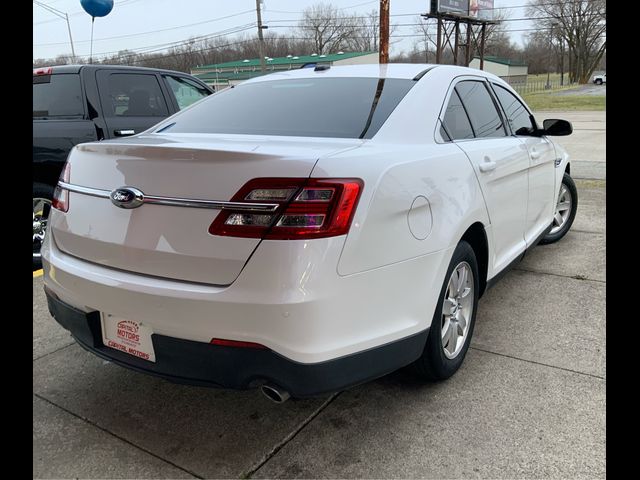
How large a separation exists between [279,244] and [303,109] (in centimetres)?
115

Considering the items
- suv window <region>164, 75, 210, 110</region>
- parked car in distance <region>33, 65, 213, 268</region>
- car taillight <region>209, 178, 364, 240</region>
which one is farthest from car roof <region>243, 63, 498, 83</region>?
suv window <region>164, 75, 210, 110</region>

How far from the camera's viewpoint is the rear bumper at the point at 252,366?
2.00m

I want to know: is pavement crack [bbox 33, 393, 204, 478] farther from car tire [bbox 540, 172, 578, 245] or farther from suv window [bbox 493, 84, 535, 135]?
car tire [bbox 540, 172, 578, 245]

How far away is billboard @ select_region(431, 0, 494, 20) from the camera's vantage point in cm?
2984

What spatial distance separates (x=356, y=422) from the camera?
8.36 ft

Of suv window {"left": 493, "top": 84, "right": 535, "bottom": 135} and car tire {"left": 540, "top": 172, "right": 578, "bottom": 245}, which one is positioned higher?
suv window {"left": 493, "top": 84, "right": 535, "bottom": 135}

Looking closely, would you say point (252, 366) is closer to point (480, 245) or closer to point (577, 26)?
point (480, 245)

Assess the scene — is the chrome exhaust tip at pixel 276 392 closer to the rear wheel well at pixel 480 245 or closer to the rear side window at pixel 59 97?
the rear wheel well at pixel 480 245

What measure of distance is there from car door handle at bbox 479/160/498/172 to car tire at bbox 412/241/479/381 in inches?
17.8

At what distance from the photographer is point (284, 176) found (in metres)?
1.97

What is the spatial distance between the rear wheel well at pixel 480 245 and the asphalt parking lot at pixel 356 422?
1.35 feet

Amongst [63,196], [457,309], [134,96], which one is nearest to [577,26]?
[134,96]
